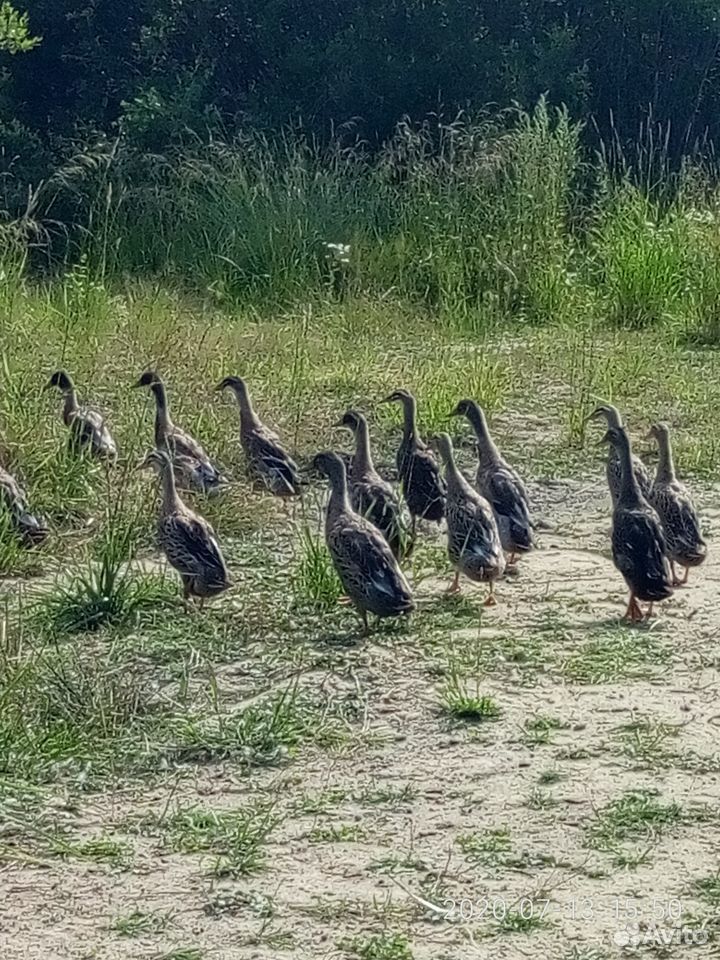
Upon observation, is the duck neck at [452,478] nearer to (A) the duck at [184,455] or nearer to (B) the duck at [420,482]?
(B) the duck at [420,482]

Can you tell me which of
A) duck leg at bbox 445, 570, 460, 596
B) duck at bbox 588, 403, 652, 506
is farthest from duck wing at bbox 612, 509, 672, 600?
duck leg at bbox 445, 570, 460, 596

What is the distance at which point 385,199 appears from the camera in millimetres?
14727

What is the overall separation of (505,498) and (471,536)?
638 millimetres

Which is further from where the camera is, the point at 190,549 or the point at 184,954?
the point at 190,549

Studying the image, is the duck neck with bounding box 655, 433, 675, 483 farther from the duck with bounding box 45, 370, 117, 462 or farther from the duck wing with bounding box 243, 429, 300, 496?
the duck with bounding box 45, 370, 117, 462

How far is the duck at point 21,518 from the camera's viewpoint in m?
7.65

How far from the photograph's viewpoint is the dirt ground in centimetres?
451

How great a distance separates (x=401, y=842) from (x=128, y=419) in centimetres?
462

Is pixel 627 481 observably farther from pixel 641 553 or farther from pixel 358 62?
pixel 358 62

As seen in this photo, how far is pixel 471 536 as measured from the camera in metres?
7.14

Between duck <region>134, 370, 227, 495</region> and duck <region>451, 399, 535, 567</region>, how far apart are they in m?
1.27

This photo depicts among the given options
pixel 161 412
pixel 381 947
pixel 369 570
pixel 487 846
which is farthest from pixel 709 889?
pixel 161 412

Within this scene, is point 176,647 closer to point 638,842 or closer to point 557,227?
point 638,842

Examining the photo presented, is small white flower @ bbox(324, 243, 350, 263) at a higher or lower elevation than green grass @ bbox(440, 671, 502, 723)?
lower
